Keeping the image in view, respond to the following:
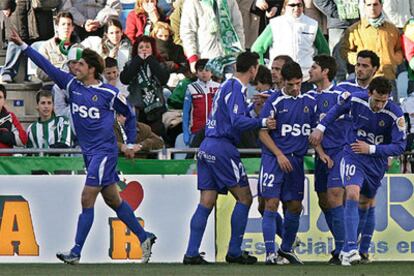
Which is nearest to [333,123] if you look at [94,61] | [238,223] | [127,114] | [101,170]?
[238,223]

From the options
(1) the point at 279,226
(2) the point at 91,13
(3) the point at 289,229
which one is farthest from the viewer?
(2) the point at 91,13

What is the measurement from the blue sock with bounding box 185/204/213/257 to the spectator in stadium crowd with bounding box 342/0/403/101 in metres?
4.82

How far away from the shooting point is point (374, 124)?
15.7 metres

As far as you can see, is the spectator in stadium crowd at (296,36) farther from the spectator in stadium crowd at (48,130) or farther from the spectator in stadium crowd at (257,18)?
the spectator in stadium crowd at (48,130)

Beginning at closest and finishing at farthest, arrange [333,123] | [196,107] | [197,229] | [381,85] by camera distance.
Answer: [381,85] → [197,229] → [333,123] → [196,107]

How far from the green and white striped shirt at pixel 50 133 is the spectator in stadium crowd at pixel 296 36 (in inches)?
133

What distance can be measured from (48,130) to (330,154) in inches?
149

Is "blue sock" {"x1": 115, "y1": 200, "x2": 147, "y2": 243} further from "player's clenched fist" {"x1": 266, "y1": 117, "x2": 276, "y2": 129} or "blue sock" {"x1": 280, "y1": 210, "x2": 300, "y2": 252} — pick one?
"player's clenched fist" {"x1": 266, "y1": 117, "x2": 276, "y2": 129}

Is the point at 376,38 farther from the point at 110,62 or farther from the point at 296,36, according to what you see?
the point at 110,62

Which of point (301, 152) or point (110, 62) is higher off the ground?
point (110, 62)

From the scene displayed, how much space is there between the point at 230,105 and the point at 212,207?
1195 millimetres

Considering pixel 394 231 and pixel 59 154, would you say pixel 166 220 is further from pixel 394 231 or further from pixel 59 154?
pixel 394 231

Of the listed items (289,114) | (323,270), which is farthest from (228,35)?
(323,270)

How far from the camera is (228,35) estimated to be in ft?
68.2
